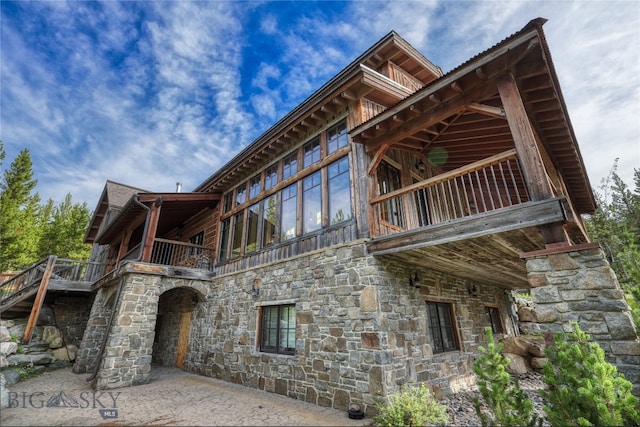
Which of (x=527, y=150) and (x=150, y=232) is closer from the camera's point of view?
(x=527, y=150)

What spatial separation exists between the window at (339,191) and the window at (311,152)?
854 millimetres

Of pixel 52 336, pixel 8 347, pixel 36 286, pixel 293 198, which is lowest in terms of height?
pixel 8 347

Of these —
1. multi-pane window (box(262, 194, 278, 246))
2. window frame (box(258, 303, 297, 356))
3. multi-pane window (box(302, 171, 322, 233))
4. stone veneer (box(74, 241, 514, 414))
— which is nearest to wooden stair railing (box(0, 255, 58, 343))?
stone veneer (box(74, 241, 514, 414))

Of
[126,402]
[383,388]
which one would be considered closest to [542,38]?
[383,388]

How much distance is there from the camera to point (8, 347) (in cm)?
945

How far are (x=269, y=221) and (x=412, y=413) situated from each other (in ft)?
20.1

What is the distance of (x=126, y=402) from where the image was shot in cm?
601

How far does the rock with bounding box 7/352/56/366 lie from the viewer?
31.5ft

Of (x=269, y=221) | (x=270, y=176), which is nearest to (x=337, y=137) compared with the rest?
(x=270, y=176)

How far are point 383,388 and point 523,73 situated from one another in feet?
18.6

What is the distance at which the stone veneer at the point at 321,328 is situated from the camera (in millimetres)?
5203

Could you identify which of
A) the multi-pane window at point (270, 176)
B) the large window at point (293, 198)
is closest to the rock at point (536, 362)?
the large window at point (293, 198)

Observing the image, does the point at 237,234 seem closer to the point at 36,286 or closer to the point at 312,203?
the point at 312,203

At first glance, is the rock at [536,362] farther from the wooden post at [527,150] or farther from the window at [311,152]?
the window at [311,152]
